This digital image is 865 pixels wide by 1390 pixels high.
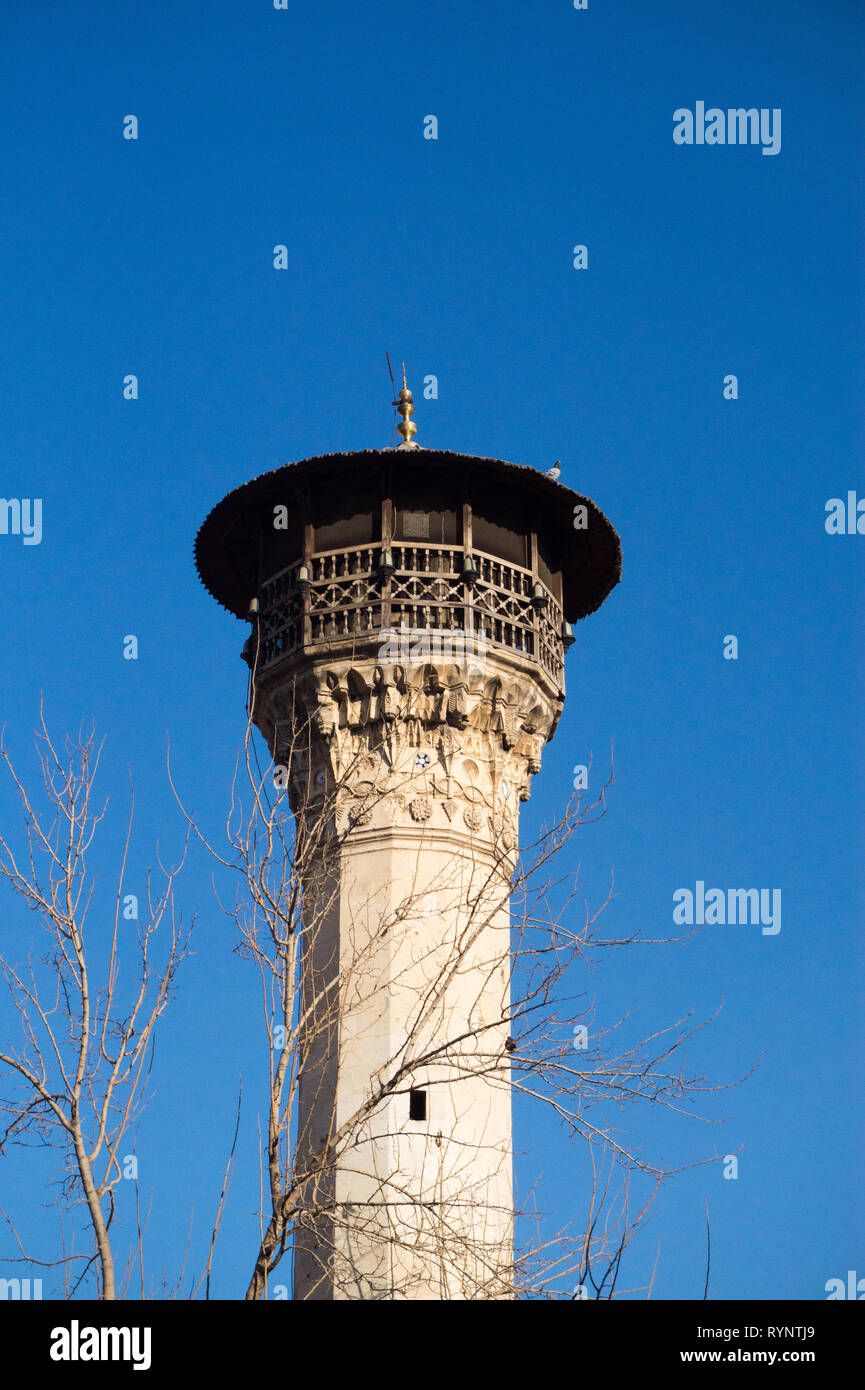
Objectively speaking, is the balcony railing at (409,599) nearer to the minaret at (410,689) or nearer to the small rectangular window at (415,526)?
the minaret at (410,689)

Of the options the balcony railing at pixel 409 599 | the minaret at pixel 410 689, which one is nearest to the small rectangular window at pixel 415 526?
the minaret at pixel 410 689

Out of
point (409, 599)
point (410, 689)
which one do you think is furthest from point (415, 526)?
point (410, 689)

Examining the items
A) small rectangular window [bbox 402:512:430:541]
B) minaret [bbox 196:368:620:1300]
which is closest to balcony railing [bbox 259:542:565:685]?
minaret [bbox 196:368:620:1300]

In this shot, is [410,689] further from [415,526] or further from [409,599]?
[415,526]

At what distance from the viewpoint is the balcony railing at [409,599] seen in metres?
20.9

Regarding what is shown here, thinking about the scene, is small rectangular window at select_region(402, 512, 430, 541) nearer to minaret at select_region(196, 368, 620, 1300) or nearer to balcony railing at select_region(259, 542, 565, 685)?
minaret at select_region(196, 368, 620, 1300)

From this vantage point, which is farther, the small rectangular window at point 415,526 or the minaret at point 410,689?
the small rectangular window at point 415,526

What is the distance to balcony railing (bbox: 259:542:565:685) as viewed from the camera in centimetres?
2088

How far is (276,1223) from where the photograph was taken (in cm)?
1048

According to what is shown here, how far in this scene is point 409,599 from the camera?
20.8 meters
